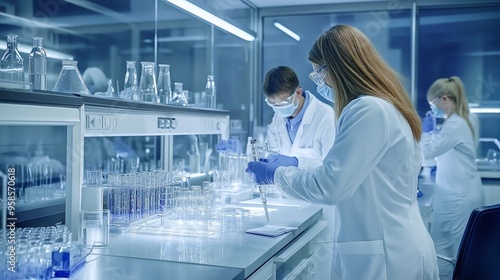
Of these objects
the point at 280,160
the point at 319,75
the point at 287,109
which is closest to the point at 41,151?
the point at 287,109

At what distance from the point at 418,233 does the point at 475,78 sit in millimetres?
3592

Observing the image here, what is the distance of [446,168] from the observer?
4109mm

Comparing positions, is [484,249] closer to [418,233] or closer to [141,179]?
[418,233]

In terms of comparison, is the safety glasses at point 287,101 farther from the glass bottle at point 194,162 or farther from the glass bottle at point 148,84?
the glass bottle at point 194,162

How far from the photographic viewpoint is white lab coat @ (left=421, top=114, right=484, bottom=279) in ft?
12.8

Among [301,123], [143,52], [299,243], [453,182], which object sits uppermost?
[143,52]

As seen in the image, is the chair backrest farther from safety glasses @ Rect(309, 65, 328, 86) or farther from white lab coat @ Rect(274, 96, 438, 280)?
safety glasses @ Rect(309, 65, 328, 86)

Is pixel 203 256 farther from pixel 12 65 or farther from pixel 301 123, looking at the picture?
pixel 301 123

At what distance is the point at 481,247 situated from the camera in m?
1.88

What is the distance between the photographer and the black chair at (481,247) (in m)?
1.84

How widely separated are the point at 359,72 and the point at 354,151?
0.29 metres

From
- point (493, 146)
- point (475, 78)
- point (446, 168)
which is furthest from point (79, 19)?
point (493, 146)

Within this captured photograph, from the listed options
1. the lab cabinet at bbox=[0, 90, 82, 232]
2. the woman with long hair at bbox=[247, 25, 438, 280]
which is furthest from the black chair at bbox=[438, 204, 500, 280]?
the lab cabinet at bbox=[0, 90, 82, 232]

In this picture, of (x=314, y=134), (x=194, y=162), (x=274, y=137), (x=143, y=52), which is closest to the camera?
(x=314, y=134)
